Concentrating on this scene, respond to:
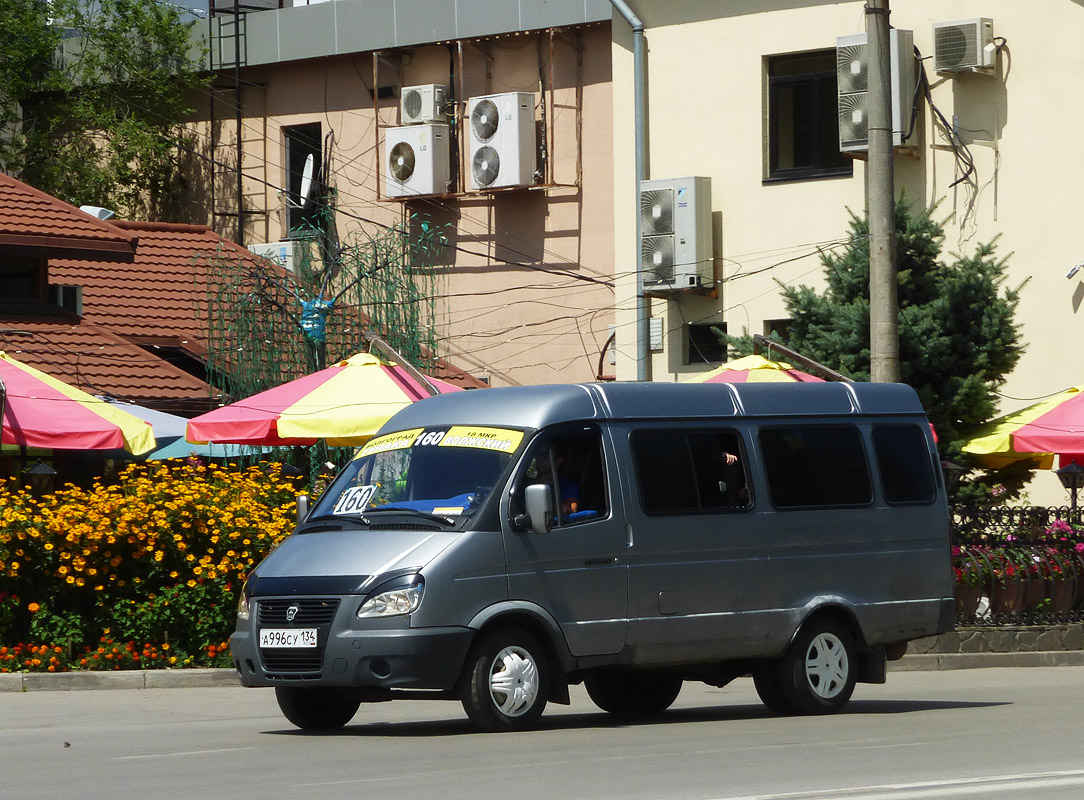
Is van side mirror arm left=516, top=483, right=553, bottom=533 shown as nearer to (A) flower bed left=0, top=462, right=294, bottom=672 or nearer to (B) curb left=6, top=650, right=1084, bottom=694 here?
(B) curb left=6, top=650, right=1084, bottom=694

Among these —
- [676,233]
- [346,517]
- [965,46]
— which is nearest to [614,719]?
[346,517]

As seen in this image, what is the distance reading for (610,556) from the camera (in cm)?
1206

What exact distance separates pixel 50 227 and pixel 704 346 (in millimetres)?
9519

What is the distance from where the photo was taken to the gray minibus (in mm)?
11352

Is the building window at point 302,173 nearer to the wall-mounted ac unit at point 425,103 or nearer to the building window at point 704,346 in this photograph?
the wall-mounted ac unit at point 425,103

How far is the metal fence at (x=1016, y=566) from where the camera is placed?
1875 centimetres

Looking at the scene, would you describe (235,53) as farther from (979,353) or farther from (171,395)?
(979,353)

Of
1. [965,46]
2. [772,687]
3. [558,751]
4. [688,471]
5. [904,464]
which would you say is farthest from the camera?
[965,46]

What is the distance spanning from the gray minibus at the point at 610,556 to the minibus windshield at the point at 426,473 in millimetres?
Answer: 17

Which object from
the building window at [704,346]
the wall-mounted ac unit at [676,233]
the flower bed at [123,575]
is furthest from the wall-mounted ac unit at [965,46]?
the flower bed at [123,575]

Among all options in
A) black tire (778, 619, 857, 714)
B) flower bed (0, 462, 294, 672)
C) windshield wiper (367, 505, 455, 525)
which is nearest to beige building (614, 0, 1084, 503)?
flower bed (0, 462, 294, 672)

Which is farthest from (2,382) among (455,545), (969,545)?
(969,545)

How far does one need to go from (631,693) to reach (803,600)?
152 cm

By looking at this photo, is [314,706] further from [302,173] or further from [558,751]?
[302,173]
